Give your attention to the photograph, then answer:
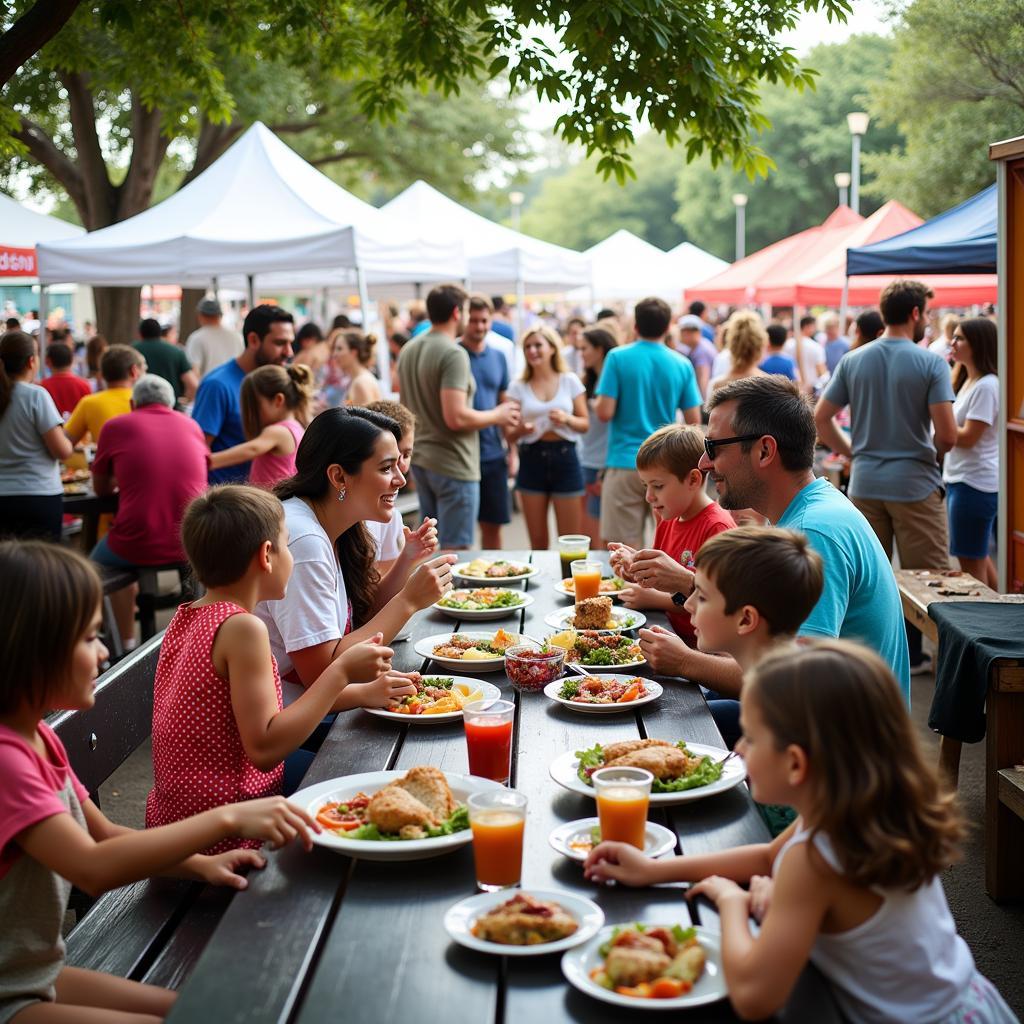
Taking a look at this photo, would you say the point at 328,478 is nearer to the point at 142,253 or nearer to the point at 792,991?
the point at 792,991

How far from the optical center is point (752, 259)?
20.0 metres

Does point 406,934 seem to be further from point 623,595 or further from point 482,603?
point 482,603

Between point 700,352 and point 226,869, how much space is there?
11.5m

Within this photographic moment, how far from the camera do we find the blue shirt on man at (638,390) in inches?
303

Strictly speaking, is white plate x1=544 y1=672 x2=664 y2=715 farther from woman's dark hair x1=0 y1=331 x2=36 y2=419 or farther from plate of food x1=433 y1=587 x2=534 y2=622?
woman's dark hair x1=0 y1=331 x2=36 y2=419

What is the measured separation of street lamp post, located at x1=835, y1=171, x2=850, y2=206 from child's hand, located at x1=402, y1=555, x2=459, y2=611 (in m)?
35.1

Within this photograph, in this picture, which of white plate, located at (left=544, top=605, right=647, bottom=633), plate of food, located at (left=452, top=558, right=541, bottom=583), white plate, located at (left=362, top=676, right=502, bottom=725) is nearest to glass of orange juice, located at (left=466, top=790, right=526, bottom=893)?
white plate, located at (left=362, top=676, right=502, bottom=725)

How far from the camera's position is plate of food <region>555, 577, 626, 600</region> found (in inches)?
181

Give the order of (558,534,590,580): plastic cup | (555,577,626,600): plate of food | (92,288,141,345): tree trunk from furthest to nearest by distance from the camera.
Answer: (92,288,141,345): tree trunk, (558,534,590,580): plastic cup, (555,577,626,600): plate of food

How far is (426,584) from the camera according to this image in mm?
3373

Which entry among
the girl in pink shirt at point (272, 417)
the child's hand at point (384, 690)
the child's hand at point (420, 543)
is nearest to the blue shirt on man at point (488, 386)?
the girl in pink shirt at point (272, 417)

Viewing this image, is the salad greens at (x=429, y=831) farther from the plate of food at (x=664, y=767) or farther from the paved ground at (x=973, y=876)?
the paved ground at (x=973, y=876)

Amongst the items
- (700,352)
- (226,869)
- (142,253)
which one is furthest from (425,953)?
(700,352)

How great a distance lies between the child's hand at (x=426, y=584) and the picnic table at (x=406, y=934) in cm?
63
